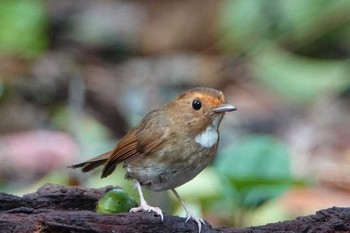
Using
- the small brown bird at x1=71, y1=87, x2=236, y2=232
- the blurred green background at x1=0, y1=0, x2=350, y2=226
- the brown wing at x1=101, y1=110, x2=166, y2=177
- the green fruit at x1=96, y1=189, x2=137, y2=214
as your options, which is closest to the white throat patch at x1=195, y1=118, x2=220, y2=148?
the small brown bird at x1=71, y1=87, x2=236, y2=232

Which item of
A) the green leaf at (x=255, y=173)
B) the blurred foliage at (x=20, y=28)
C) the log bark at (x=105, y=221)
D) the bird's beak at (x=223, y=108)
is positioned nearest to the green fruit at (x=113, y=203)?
the log bark at (x=105, y=221)

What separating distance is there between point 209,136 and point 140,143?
1.07ft

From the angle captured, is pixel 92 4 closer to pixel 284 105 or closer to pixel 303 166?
pixel 284 105

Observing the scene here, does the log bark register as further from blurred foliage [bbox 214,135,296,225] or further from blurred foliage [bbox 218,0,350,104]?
blurred foliage [bbox 218,0,350,104]

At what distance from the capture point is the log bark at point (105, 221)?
131 inches

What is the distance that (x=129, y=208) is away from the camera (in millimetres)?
3852

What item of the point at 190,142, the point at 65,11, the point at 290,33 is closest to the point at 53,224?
the point at 190,142

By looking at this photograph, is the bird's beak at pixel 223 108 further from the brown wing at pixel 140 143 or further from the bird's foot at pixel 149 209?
the bird's foot at pixel 149 209

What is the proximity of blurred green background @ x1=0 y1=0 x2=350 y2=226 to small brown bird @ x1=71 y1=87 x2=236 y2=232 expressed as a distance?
1.87 m

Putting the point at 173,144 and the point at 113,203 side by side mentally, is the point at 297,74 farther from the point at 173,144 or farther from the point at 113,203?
the point at 113,203

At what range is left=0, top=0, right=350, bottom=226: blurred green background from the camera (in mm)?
7863

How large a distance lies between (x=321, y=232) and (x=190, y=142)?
1255 mm

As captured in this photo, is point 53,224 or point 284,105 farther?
point 284,105

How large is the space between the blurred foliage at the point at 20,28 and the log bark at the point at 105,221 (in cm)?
616
